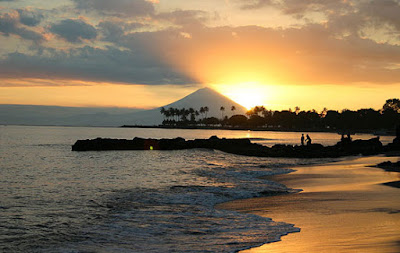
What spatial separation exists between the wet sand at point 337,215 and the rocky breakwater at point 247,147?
27152 mm

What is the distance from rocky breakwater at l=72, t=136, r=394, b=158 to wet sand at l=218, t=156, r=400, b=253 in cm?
2715

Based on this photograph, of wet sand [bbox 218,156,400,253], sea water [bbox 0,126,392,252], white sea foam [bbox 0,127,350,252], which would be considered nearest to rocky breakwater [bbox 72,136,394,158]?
white sea foam [bbox 0,127,350,252]

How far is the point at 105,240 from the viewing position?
9.34 meters

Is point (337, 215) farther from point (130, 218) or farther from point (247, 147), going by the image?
point (247, 147)

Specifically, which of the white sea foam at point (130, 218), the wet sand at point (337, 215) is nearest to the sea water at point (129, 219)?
the white sea foam at point (130, 218)

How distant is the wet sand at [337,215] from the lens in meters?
7.95

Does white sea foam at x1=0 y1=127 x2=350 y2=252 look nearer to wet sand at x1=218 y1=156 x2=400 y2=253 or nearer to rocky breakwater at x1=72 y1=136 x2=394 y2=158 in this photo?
wet sand at x1=218 y1=156 x2=400 y2=253

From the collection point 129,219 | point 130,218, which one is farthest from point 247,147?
point 129,219

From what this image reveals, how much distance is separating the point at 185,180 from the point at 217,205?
8.05 meters

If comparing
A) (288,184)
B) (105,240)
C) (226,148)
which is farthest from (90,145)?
(105,240)

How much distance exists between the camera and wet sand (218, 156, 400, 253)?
26.1 ft

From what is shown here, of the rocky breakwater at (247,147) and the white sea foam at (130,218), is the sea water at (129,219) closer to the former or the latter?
the white sea foam at (130,218)

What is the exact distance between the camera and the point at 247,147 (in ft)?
175

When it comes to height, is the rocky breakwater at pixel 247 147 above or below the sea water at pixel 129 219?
above
